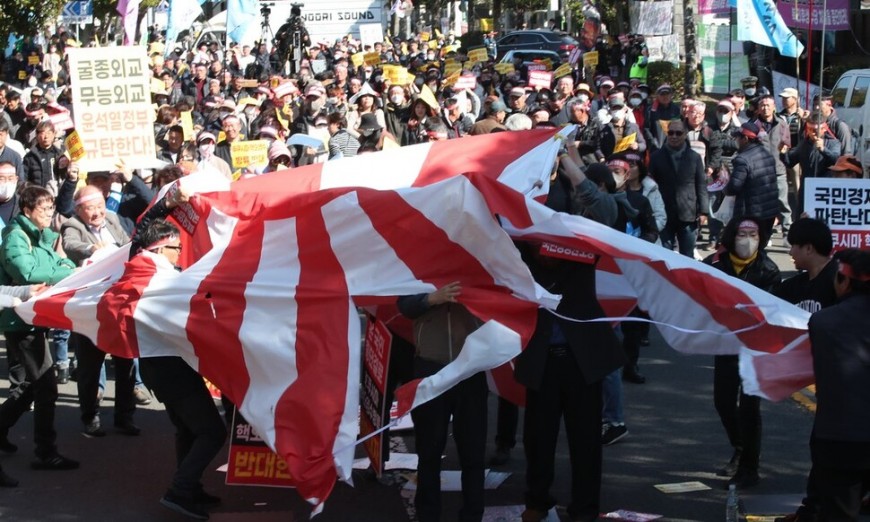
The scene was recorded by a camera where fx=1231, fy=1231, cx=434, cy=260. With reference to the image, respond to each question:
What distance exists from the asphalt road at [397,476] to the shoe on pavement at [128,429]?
60 mm

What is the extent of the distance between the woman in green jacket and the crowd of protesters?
0.04ft

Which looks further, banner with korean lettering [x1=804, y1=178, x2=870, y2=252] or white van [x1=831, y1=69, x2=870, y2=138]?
white van [x1=831, y1=69, x2=870, y2=138]

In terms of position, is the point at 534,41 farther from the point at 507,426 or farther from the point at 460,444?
the point at 460,444

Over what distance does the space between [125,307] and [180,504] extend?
3.67 ft

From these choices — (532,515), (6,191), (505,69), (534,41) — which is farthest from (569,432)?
(534,41)

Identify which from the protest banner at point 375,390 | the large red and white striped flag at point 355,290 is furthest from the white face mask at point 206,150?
the protest banner at point 375,390

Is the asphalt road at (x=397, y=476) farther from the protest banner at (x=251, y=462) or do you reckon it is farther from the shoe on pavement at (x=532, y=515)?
the shoe on pavement at (x=532, y=515)

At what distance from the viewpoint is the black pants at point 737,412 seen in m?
7.03

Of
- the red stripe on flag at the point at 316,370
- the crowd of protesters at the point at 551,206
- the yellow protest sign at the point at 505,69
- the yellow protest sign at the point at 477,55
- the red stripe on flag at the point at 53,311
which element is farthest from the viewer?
the yellow protest sign at the point at 505,69

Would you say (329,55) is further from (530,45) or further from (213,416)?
(213,416)

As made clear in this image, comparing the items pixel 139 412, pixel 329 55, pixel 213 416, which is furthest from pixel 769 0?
pixel 329 55

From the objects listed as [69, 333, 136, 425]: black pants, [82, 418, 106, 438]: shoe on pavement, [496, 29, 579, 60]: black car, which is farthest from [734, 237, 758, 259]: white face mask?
[496, 29, 579, 60]: black car

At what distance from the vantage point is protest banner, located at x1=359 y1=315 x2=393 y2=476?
258 inches

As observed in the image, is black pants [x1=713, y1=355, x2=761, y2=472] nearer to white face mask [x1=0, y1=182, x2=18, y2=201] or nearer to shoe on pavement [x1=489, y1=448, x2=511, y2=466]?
shoe on pavement [x1=489, y1=448, x2=511, y2=466]
